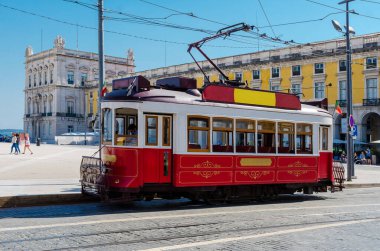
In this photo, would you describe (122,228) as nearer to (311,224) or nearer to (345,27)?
(311,224)

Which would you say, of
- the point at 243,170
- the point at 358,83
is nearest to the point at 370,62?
the point at 358,83

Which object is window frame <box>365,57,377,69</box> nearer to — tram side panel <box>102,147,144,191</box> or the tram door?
the tram door

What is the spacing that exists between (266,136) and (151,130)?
3621mm

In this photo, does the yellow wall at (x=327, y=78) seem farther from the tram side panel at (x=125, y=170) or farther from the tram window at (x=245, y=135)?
the tram side panel at (x=125, y=170)

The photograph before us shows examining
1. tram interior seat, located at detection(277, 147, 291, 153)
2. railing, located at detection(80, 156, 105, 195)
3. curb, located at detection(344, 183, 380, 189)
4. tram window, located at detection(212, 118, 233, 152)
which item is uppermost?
tram window, located at detection(212, 118, 233, 152)

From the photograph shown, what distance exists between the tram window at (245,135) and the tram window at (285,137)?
1.02 m

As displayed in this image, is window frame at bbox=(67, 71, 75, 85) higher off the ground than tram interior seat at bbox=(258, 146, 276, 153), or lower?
higher

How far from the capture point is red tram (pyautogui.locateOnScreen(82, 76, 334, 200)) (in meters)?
11.0

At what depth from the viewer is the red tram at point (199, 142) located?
10992 mm

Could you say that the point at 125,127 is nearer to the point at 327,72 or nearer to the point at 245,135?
the point at 245,135

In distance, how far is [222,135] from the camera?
1214 cm

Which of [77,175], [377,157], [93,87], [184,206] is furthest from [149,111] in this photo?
[93,87]

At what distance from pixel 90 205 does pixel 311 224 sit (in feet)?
17.9

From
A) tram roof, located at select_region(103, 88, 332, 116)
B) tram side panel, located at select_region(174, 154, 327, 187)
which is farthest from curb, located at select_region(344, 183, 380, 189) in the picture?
tram roof, located at select_region(103, 88, 332, 116)
